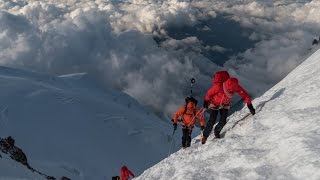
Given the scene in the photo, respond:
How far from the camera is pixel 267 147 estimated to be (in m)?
10.6

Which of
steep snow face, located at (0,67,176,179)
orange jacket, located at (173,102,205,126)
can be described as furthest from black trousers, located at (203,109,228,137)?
steep snow face, located at (0,67,176,179)

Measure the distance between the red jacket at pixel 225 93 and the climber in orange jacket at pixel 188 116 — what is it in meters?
1.66

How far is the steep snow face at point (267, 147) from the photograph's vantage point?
9.41 m

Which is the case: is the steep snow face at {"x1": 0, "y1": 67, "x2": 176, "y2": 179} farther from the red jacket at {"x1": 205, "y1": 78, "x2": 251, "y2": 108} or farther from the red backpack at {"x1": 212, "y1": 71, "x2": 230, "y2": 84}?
the red backpack at {"x1": 212, "y1": 71, "x2": 230, "y2": 84}

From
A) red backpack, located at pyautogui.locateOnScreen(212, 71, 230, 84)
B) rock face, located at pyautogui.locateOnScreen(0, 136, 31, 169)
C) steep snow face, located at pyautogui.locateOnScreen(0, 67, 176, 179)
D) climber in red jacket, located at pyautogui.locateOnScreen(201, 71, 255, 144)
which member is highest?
steep snow face, located at pyautogui.locateOnScreen(0, 67, 176, 179)

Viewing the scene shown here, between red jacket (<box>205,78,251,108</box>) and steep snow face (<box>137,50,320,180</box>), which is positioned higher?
red jacket (<box>205,78,251,108</box>)

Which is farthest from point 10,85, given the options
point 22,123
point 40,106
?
point 22,123

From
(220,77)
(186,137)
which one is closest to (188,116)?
(186,137)

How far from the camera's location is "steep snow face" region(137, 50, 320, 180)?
9.41 meters

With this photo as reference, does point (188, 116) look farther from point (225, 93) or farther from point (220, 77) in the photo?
point (220, 77)

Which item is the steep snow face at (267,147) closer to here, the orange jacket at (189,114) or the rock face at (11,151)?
the orange jacket at (189,114)

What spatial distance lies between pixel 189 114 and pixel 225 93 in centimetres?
245

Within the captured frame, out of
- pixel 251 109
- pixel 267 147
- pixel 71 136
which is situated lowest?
pixel 267 147

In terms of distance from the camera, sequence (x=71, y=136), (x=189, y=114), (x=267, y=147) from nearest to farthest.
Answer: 1. (x=267, y=147)
2. (x=189, y=114)
3. (x=71, y=136)
